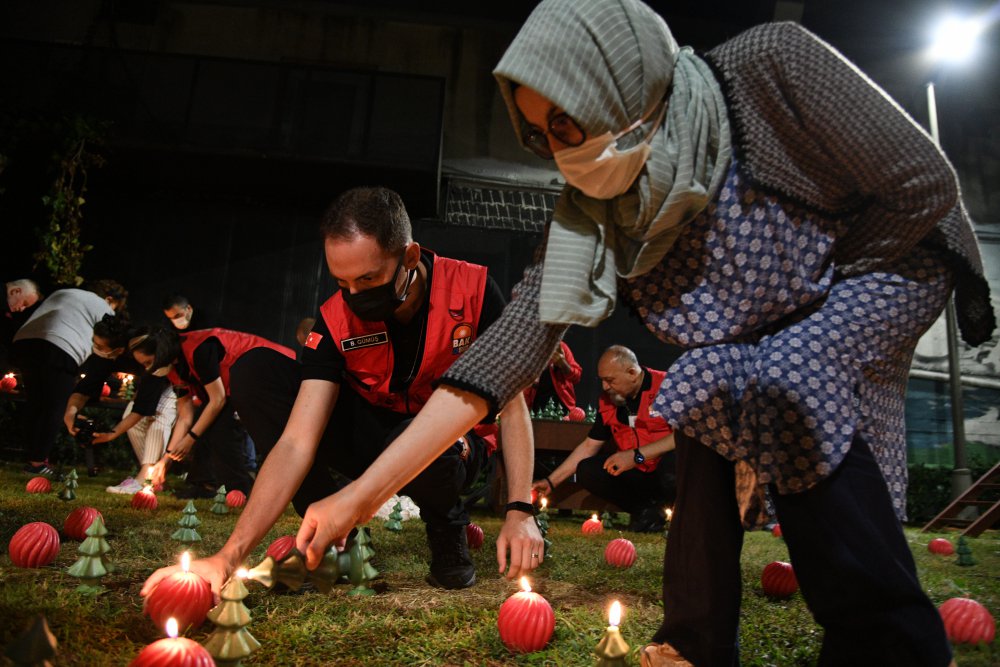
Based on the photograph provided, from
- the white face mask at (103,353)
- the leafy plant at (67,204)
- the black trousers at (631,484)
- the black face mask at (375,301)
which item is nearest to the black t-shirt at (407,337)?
the black face mask at (375,301)

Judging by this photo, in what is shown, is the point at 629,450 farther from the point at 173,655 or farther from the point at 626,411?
the point at 173,655

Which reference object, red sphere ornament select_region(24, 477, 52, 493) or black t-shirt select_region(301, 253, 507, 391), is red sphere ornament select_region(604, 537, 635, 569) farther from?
red sphere ornament select_region(24, 477, 52, 493)

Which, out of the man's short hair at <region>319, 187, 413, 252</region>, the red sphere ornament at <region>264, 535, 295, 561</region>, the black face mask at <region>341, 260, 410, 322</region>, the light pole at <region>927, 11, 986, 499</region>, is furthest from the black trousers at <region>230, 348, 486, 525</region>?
the light pole at <region>927, 11, 986, 499</region>

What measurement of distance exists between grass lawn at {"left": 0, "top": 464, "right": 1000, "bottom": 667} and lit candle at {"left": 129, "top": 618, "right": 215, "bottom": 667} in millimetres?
377

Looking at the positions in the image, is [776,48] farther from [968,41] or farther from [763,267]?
[968,41]

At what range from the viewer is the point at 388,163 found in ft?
38.9

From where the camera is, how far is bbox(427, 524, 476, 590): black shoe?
2844mm

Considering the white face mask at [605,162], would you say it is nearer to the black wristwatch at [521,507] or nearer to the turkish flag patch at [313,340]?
the black wristwatch at [521,507]

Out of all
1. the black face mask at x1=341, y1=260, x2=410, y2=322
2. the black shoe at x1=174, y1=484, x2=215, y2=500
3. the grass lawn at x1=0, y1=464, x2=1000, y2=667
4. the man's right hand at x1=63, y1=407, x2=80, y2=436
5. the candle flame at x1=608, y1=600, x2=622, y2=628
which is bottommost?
the black shoe at x1=174, y1=484, x2=215, y2=500

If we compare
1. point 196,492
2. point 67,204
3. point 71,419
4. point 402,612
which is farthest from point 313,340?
point 67,204

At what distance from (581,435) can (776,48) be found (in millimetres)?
5726

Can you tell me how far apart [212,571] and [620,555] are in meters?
2.23

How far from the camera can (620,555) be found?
3.60 m

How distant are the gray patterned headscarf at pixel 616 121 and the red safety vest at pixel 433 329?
130 centimetres
